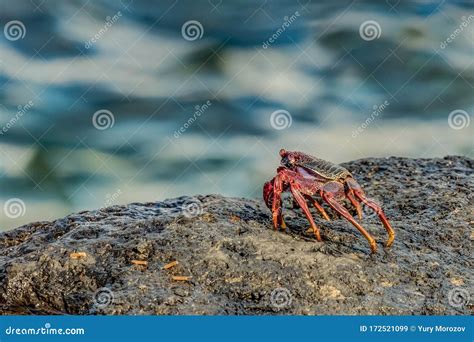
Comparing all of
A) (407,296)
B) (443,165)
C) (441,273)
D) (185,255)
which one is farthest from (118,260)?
(443,165)

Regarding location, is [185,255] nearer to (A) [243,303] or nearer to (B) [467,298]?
(A) [243,303]

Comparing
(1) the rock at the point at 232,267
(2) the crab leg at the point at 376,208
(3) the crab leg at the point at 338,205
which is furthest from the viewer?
(2) the crab leg at the point at 376,208

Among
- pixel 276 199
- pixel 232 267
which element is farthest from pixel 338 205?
pixel 232 267

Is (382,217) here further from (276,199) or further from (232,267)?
(232,267)

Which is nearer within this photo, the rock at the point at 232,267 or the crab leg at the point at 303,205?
the rock at the point at 232,267

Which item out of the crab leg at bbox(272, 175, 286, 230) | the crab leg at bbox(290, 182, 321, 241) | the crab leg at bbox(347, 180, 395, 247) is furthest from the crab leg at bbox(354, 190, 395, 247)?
the crab leg at bbox(272, 175, 286, 230)

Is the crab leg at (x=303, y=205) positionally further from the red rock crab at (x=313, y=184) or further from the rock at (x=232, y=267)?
the rock at (x=232, y=267)

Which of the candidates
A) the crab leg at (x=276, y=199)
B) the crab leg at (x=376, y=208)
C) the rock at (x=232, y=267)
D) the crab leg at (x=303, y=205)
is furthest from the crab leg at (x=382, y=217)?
the crab leg at (x=276, y=199)
